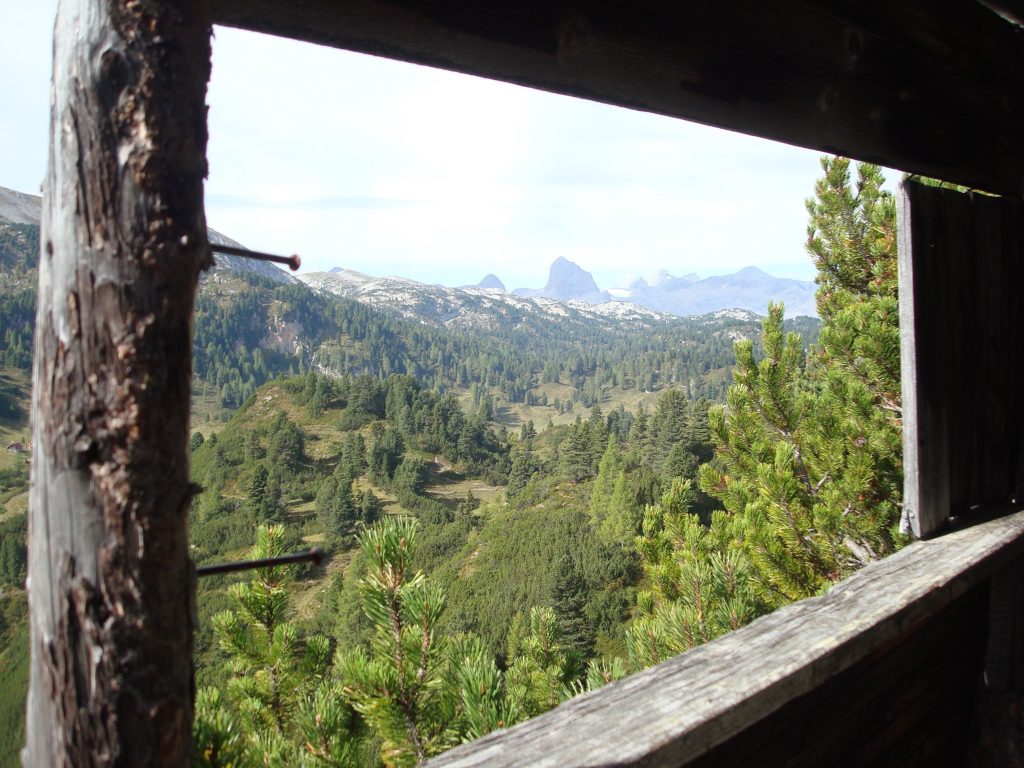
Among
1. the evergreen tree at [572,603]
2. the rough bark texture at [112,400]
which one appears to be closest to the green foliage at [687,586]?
the rough bark texture at [112,400]

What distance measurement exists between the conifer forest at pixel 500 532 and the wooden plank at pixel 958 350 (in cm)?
160

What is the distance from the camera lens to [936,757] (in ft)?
7.95

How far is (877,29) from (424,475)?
8519cm

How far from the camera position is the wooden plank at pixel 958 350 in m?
2.21

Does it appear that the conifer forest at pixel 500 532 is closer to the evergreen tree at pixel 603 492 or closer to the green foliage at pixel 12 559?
the evergreen tree at pixel 603 492

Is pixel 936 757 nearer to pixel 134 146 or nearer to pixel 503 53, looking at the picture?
pixel 503 53

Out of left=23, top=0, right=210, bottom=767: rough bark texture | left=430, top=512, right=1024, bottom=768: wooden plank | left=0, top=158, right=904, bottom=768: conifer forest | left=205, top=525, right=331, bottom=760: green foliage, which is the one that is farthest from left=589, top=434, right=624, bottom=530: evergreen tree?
left=23, top=0, right=210, bottom=767: rough bark texture

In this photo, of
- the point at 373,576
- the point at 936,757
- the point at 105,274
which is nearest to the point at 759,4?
the point at 105,274

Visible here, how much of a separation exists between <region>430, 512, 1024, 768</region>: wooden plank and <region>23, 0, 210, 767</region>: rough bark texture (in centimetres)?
53

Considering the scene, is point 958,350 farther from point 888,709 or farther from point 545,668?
point 545,668

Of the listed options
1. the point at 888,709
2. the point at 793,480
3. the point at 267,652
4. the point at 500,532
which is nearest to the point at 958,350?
the point at 888,709

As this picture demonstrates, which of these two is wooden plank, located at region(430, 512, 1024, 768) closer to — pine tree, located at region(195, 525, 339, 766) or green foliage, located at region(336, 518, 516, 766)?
green foliage, located at region(336, 518, 516, 766)

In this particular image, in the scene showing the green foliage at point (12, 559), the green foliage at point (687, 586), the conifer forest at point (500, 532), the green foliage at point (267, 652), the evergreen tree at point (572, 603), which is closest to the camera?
the conifer forest at point (500, 532)

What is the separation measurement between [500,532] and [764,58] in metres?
52.0
